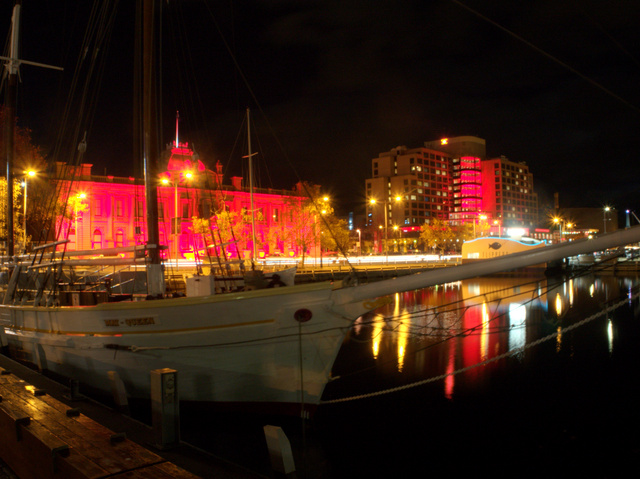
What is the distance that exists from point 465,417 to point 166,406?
7.50m

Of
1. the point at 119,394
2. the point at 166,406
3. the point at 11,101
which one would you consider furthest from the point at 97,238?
the point at 166,406

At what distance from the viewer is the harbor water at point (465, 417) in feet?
29.1

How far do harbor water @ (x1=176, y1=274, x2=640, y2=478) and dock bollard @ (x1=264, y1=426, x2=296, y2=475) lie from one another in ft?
7.87

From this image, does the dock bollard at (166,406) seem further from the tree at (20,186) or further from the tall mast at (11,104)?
the tree at (20,186)

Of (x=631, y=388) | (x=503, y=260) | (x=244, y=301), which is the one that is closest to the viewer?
(x=503, y=260)

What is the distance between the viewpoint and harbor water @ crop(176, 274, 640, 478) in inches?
350

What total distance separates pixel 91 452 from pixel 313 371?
414 cm

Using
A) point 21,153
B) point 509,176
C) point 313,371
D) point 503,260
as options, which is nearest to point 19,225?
point 21,153

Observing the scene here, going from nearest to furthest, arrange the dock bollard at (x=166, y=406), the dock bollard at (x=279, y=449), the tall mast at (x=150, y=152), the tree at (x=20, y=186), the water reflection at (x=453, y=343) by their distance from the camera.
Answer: the dock bollard at (x=279, y=449)
the dock bollard at (x=166, y=406)
the tall mast at (x=150, y=152)
the water reflection at (x=453, y=343)
the tree at (x=20, y=186)

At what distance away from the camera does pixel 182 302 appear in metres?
8.80

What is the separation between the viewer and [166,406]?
22.0 ft

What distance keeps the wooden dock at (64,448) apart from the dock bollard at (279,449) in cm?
122

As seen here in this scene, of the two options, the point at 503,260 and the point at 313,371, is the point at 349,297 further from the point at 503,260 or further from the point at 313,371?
the point at 503,260

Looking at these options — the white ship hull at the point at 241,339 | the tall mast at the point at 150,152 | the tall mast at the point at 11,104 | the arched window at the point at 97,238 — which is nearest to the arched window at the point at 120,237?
the arched window at the point at 97,238
